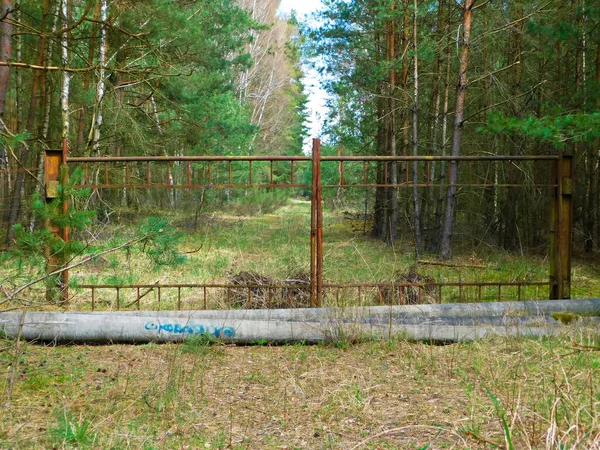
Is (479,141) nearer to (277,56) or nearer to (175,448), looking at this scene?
Result: (175,448)

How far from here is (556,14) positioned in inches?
492

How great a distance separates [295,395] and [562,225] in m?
4.23

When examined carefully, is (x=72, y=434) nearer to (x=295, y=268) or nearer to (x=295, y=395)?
(x=295, y=395)

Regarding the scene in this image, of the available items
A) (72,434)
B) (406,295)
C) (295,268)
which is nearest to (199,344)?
(72,434)

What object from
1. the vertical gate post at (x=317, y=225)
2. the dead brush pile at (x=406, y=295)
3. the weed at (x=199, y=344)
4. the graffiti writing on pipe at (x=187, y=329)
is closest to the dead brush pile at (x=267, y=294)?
the vertical gate post at (x=317, y=225)

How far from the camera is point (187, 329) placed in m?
5.26

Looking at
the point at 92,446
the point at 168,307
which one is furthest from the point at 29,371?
the point at 168,307

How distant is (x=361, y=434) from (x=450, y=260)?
334 inches

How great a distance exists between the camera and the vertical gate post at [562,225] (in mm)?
6645

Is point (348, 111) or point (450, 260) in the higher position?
point (348, 111)

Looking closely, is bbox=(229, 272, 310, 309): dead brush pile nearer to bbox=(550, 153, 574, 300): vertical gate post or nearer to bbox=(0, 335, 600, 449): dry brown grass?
bbox=(0, 335, 600, 449): dry brown grass

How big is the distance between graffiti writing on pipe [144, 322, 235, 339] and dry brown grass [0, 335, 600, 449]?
140 millimetres

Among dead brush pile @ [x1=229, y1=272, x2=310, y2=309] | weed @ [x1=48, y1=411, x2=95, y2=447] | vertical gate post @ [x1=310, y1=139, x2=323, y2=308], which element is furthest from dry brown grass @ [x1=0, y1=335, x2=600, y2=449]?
dead brush pile @ [x1=229, y1=272, x2=310, y2=309]

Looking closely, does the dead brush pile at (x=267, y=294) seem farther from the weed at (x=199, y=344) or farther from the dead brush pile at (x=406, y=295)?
the weed at (x=199, y=344)
